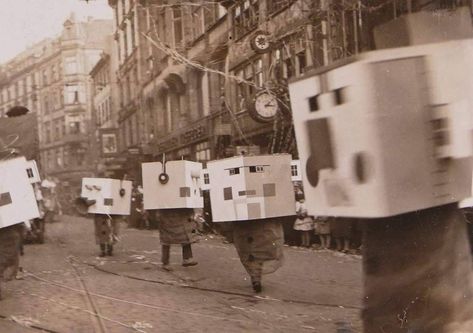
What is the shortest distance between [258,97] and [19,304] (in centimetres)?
948

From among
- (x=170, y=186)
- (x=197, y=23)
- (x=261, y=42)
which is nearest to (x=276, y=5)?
(x=261, y=42)

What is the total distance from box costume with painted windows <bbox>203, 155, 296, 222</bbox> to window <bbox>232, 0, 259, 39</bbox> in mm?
11207

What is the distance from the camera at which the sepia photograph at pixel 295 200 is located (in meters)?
2.76

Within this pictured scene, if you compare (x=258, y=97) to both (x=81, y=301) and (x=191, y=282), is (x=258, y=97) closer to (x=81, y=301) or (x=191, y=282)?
(x=191, y=282)

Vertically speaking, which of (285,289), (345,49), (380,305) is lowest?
(285,289)

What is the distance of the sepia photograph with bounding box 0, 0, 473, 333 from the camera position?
276 centimetres

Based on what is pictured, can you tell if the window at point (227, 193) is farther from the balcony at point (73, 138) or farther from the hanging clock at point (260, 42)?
the balcony at point (73, 138)

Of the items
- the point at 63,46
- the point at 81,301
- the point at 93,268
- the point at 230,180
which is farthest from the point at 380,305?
the point at 63,46

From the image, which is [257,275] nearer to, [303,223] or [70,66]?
[303,223]

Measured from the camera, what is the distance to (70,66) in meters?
53.7

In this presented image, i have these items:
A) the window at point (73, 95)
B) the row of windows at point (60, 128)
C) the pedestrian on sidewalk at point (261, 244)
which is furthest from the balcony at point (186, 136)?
the window at point (73, 95)

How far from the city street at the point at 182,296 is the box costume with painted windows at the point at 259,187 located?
1.08 metres

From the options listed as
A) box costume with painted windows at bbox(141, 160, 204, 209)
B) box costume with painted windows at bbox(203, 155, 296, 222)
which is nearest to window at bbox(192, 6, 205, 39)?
box costume with painted windows at bbox(141, 160, 204, 209)

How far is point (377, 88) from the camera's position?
2682mm
